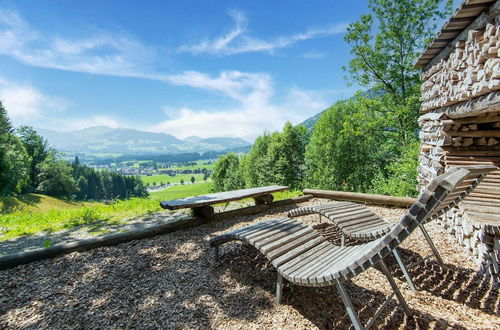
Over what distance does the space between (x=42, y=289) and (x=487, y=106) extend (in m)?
5.94

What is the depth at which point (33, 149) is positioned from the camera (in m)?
39.2

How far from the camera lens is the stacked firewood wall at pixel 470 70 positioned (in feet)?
9.82

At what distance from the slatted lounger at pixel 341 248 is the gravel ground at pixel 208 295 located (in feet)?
0.97

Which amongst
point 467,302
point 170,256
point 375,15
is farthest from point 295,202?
point 375,15

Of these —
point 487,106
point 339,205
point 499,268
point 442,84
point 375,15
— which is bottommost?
point 499,268

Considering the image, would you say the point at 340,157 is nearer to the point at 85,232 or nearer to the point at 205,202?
the point at 205,202

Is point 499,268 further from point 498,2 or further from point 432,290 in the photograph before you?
point 498,2

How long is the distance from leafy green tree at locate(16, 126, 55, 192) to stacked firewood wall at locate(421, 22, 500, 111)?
49.0 m

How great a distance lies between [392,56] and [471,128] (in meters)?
12.0

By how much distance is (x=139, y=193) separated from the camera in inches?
Result: 3364

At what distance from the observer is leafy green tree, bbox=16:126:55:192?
37875 mm

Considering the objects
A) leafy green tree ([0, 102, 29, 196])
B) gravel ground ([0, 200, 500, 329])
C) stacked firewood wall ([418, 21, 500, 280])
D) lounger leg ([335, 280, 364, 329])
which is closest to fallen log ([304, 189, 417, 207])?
stacked firewood wall ([418, 21, 500, 280])

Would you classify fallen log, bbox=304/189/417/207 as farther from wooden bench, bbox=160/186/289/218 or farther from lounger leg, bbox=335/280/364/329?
lounger leg, bbox=335/280/364/329

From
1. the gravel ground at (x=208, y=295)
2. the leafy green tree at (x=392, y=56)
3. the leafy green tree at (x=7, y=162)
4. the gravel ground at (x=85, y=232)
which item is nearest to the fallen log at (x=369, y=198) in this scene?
the gravel ground at (x=208, y=295)
